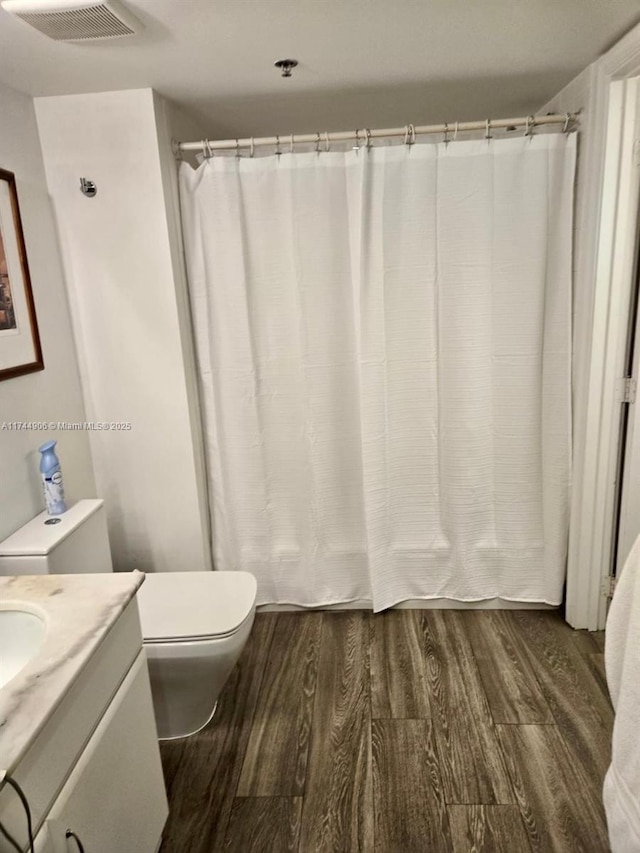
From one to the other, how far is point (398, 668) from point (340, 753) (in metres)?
0.45

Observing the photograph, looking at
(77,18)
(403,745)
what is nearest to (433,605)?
(403,745)

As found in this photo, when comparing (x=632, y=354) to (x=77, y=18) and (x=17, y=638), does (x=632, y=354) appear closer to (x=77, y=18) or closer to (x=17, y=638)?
(x=77, y=18)

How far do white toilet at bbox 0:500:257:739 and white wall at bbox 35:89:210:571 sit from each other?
0.40m

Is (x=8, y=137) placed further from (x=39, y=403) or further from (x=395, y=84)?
(x=395, y=84)

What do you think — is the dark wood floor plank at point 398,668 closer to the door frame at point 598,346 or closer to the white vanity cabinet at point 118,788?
the door frame at point 598,346

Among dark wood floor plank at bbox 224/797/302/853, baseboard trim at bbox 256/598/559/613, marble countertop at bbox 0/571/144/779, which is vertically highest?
marble countertop at bbox 0/571/144/779

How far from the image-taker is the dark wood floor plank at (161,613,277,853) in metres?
1.51

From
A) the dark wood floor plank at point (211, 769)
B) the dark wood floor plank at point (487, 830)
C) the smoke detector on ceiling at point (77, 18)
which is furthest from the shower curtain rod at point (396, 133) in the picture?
the dark wood floor plank at point (487, 830)

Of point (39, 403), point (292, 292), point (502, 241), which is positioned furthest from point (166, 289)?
point (502, 241)

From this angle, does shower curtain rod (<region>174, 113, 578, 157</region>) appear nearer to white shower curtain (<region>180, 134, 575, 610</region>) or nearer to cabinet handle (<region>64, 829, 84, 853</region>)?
white shower curtain (<region>180, 134, 575, 610</region>)

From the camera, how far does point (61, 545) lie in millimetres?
1679

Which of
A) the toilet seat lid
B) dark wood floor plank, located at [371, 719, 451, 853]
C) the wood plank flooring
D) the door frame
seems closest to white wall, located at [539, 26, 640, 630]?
the door frame

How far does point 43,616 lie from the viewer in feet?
3.88

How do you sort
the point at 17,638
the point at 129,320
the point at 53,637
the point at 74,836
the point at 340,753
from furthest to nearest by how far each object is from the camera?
the point at 129,320 < the point at 340,753 < the point at 17,638 < the point at 53,637 < the point at 74,836
